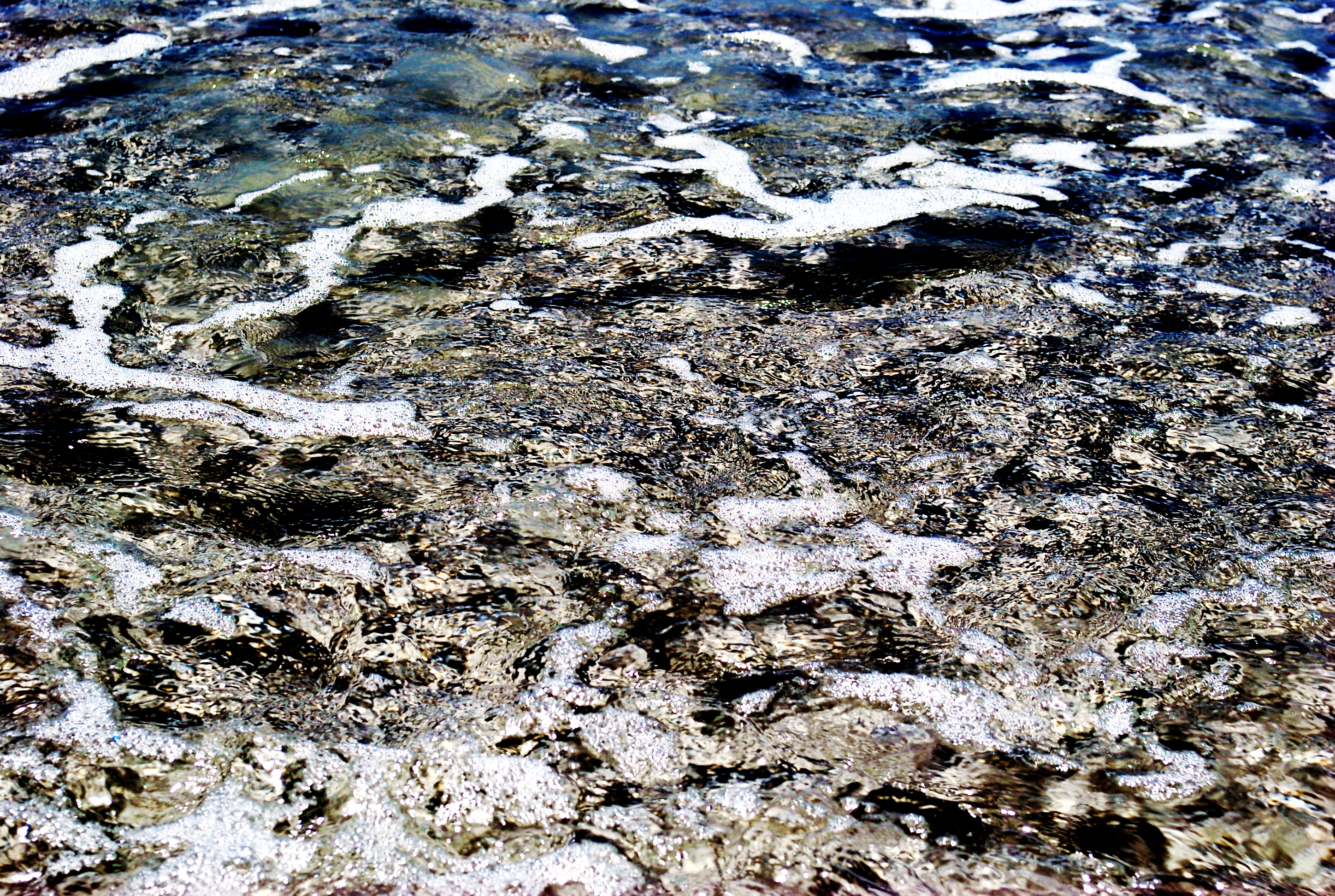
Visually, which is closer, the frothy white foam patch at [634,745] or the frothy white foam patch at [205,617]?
the frothy white foam patch at [634,745]

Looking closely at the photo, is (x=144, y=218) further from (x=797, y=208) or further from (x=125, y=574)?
(x=797, y=208)

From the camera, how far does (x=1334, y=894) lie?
1.73 meters

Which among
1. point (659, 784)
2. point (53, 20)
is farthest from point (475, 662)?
point (53, 20)

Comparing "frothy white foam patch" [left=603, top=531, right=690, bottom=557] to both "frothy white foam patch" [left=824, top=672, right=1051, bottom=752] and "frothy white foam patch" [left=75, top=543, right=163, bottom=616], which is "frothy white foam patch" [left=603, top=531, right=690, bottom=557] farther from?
"frothy white foam patch" [left=75, top=543, right=163, bottom=616]

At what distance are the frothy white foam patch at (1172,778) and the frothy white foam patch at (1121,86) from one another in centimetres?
399

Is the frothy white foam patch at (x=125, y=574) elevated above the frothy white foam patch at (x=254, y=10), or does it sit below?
below

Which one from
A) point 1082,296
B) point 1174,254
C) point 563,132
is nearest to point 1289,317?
point 1174,254

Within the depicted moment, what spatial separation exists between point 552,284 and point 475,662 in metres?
1.86

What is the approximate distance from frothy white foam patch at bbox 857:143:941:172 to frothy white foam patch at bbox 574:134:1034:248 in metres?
0.26

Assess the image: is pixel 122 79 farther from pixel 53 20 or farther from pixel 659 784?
pixel 659 784

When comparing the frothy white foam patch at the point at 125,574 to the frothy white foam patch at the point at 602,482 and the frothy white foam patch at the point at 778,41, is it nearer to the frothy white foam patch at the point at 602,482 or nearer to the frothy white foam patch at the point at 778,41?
the frothy white foam patch at the point at 602,482

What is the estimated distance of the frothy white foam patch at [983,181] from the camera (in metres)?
4.57

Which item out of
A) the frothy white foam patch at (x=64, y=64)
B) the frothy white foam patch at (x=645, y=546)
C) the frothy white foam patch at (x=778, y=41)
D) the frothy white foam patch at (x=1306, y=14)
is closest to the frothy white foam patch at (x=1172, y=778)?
the frothy white foam patch at (x=645, y=546)

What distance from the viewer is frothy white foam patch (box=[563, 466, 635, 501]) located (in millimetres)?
2697
